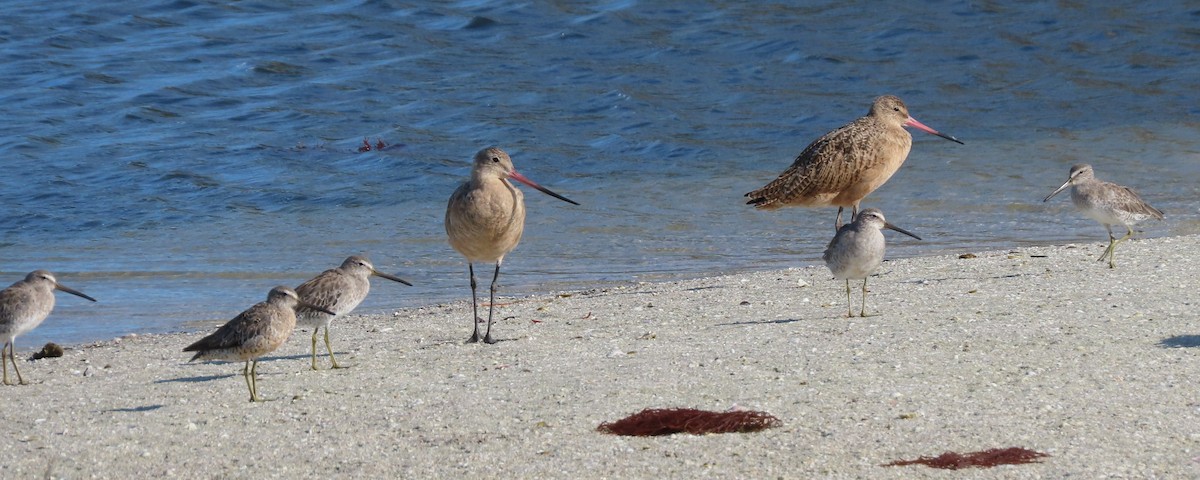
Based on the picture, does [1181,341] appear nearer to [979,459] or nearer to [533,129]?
[979,459]

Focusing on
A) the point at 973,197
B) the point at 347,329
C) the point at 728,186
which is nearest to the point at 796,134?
the point at 728,186

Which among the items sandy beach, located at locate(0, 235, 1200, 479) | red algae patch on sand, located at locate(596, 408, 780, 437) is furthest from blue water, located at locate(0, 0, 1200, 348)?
red algae patch on sand, located at locate(596, 408, 780, 437)

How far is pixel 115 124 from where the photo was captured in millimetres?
19141

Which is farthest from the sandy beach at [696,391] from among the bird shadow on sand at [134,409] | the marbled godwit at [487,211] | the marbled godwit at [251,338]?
the marbled godwit at [487,211]

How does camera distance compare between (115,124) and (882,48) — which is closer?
(115,124)

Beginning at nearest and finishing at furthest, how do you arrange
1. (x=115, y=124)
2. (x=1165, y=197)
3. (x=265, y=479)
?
1. (x=265, y=479)
2. (x=1165, y=197)
3. (x=115, y=124)

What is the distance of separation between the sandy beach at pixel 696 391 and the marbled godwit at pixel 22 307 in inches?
11.6

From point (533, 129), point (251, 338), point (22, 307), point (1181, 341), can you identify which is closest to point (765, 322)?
point (1181, 341)

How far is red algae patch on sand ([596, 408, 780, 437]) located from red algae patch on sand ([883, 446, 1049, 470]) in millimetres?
697

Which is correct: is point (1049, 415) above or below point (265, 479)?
above

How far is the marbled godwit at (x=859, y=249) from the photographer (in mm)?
8047

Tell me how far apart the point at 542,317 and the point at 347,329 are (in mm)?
1296

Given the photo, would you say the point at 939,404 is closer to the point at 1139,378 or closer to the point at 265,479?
the point at 1139,378

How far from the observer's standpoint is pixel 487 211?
8750 millimetres
